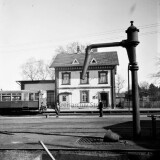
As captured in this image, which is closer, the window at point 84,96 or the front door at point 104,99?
the front door at point 104,99

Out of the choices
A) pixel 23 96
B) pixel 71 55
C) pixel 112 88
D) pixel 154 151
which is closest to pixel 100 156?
pixel 154 151

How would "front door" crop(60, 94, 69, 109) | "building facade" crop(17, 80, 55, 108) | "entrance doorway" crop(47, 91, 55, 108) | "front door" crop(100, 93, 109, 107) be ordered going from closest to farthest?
"front door" crop(100, 93, 109, 107) < "front door" crop(60, 94, 69, 109) < "entrance doorway" crop(47, 91, 55, 108) < "building facade" crop(17, 80, 55, 108)

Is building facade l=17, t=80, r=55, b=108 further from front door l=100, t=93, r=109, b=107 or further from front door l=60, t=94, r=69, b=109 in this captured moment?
front door l=100, t=93, r=109, b=107

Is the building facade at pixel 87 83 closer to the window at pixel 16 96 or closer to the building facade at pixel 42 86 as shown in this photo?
the building facade at pixel 42 86

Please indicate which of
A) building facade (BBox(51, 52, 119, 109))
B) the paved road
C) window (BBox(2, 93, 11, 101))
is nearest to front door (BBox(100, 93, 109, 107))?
building facade (BBox(51, 52, 119, 109))

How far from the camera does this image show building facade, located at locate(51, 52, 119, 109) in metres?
35.0

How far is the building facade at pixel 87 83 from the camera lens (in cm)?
3497

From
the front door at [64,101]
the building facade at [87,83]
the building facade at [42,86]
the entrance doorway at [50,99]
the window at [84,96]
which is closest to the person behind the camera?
the building facade at [87,83]

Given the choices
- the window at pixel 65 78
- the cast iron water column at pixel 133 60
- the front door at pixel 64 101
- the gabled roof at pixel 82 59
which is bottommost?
the front door at pixel 64 101

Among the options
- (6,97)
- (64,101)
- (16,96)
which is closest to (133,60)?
(16,96)

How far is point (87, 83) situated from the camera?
117 ft

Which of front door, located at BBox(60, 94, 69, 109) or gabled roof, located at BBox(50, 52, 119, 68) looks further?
gabled roof, located at BBox(50, 52, 119, 68)

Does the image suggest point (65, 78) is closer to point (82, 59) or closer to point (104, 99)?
point (82, 59)

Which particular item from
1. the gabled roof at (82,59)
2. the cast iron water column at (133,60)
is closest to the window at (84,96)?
the gabled roof at (82,59)
